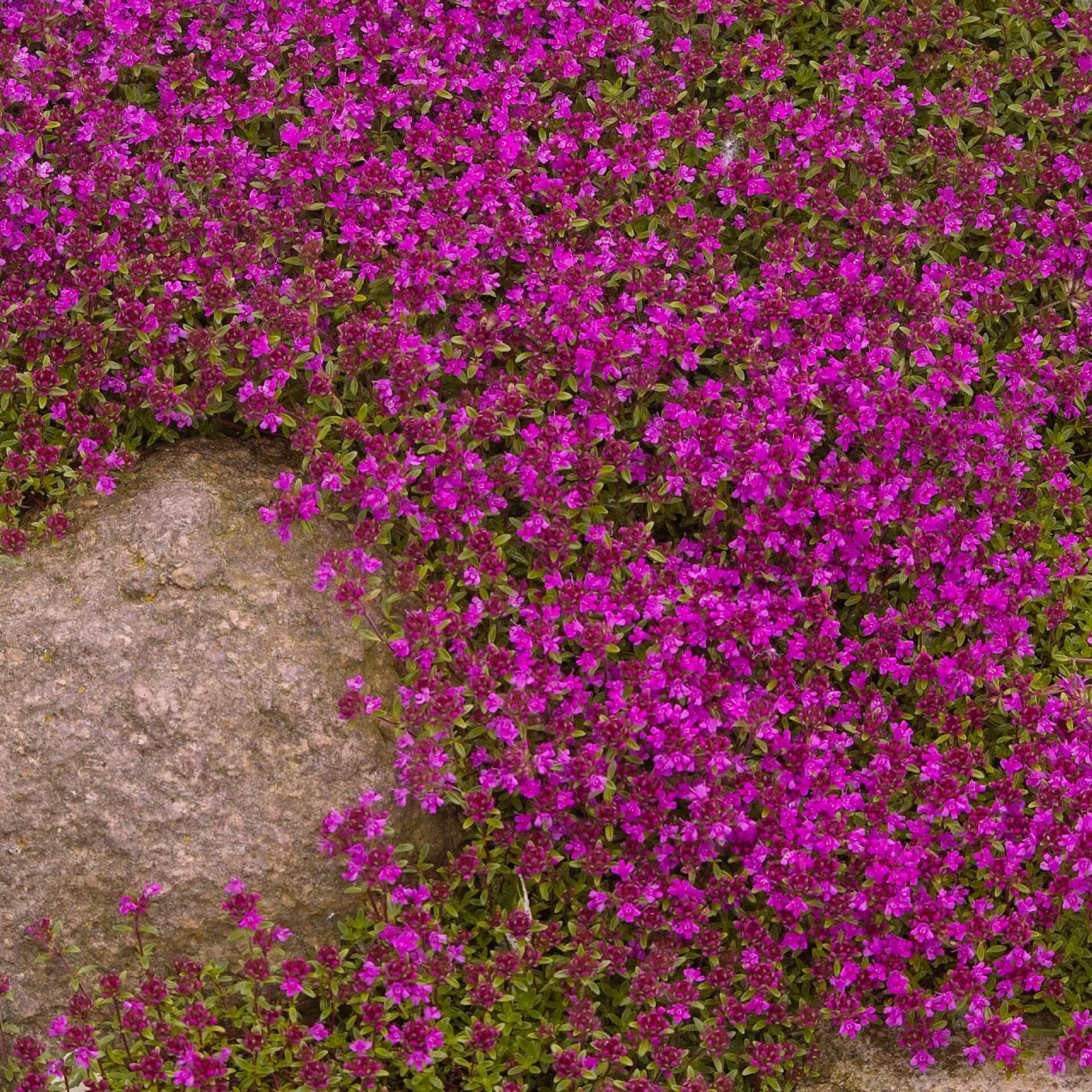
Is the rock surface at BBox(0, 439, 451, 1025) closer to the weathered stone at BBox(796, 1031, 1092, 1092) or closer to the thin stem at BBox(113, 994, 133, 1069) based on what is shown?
the thin stem at BBox(113, 994, 133, 1069)

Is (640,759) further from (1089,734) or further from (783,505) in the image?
(1089,734)

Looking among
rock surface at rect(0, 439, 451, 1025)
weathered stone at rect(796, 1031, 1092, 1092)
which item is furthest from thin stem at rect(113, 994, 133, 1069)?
weathered stone at rect(796, 1031, 1092, 1092)

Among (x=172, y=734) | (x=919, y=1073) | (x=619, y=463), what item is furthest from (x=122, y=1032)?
(x=919, y=1073)

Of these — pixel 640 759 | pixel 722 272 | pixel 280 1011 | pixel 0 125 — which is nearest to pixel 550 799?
pixel 640 759

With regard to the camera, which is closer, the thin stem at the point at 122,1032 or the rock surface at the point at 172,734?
the thin stem at the point at 122,1032

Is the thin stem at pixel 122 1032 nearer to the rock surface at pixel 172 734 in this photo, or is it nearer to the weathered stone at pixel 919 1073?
the rock surface at pixel 172 734

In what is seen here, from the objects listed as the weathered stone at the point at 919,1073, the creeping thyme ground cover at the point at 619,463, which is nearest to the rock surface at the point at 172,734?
the creeping thyme ground cover at the point at 619,463
